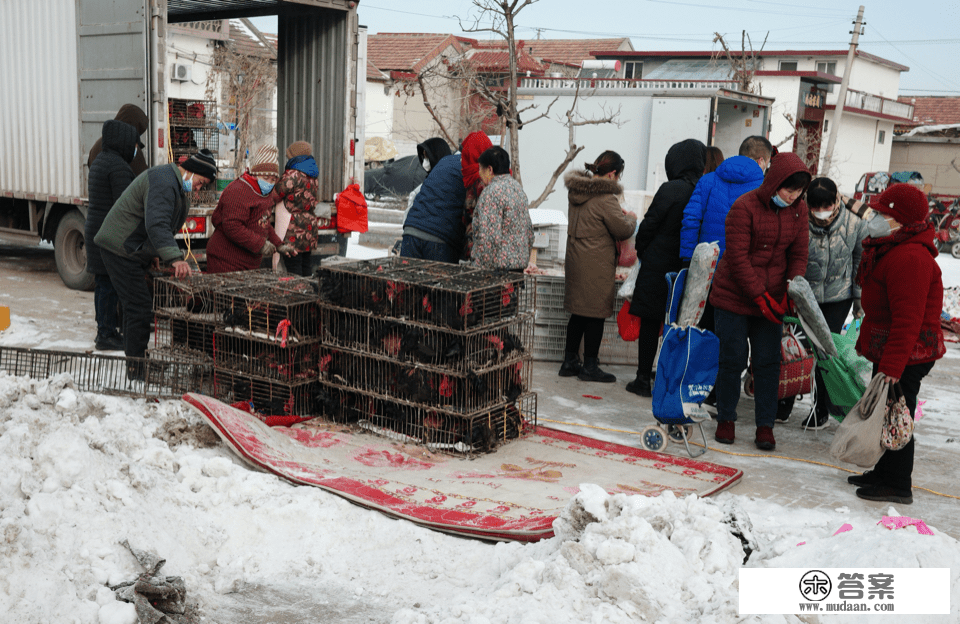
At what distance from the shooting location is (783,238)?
555 centimetres

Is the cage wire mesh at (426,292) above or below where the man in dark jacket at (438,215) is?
below

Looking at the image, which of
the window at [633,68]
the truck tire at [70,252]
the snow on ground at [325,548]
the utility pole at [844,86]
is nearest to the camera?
the snow on ground at [325,548]

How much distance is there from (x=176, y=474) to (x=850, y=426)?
3.49 meters

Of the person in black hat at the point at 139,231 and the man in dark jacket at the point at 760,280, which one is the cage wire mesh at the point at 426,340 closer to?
the man in dark jacket at the point at 760,280

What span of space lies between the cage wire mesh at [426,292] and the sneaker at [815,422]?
89.8 inches

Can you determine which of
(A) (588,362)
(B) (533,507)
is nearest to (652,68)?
(A) (588,362)

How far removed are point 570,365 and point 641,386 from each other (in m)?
0.66

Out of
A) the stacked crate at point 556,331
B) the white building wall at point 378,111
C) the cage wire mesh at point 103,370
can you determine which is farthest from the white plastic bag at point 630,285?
the white building wall at point 378,111

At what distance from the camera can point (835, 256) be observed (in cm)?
623

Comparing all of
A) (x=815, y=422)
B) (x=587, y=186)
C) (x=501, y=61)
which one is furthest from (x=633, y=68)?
(x=815, y=422)

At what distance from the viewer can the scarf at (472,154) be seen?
674 cm

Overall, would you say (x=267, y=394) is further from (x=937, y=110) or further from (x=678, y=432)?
(x=937, y=110)

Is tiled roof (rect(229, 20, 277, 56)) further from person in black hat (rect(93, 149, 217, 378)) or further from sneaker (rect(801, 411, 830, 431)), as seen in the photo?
sneaker (rect(801, 411, 830, 431))

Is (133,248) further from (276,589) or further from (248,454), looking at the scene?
(276,589)
